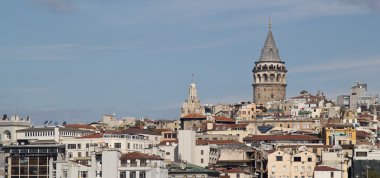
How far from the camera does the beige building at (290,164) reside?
123312mm

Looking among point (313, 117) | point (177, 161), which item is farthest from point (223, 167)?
point (313, 117)

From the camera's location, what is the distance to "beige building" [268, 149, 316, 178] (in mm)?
123312

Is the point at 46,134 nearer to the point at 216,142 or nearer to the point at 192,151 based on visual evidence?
the point at 192,151

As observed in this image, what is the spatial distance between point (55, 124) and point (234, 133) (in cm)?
2610

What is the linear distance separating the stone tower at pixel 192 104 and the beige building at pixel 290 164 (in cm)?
6553

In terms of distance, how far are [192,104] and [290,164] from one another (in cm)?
6983

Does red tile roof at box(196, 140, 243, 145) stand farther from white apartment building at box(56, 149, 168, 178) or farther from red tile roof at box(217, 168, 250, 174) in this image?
white apartment building at box(56, 149, 168, 178)

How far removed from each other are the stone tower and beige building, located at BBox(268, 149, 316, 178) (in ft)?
215

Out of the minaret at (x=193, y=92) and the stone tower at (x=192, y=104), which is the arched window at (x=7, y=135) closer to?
the stone tower at (x=192, y=104)

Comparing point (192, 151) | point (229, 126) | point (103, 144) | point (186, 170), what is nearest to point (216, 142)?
point (192, 151)

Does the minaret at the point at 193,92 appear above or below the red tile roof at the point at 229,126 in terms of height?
above

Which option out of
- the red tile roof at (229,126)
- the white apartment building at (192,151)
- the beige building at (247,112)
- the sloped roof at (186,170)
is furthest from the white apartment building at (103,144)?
the beige building at (247,112)

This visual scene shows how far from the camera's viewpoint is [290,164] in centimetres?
12350

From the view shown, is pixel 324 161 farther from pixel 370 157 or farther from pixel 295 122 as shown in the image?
pixel 295 122
